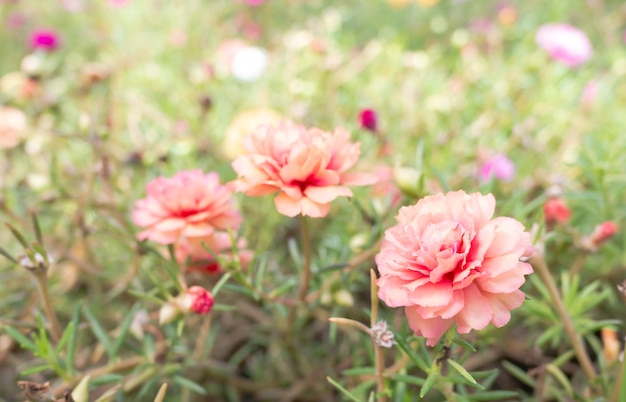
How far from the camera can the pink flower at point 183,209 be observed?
0.69 metres

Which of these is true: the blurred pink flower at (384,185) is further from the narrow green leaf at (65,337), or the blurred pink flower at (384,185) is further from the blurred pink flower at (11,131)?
the blurred pink flower at (11,131)

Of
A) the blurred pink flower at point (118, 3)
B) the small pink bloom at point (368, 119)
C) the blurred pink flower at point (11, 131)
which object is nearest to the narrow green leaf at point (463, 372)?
the small pink bloom at point (368, 119)

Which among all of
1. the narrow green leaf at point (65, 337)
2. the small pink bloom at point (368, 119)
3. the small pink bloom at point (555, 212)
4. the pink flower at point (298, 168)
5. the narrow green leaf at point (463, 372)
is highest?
the pink flower at point (298, 168)

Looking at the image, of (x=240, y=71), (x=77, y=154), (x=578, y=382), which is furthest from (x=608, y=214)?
(x=77, y=154)

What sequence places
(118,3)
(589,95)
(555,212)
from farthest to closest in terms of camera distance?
1. (118,3)
2. (589,95)
3. (555,212)

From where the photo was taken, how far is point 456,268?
0.52 metres

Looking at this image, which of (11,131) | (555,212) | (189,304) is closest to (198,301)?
(189,304)

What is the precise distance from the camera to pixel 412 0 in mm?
2393

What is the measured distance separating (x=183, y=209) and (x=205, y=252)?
0.10 m

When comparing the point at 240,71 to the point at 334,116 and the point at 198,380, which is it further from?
the point at 198,380

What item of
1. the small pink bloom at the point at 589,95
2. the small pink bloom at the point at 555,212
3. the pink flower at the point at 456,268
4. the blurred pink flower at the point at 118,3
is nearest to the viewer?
the pink flower at the point at 456,268

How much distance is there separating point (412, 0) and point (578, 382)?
6.04 feet

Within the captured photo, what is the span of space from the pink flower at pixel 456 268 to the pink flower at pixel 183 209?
0.25 metres

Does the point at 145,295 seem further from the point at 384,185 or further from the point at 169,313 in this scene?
the point at 384,185
